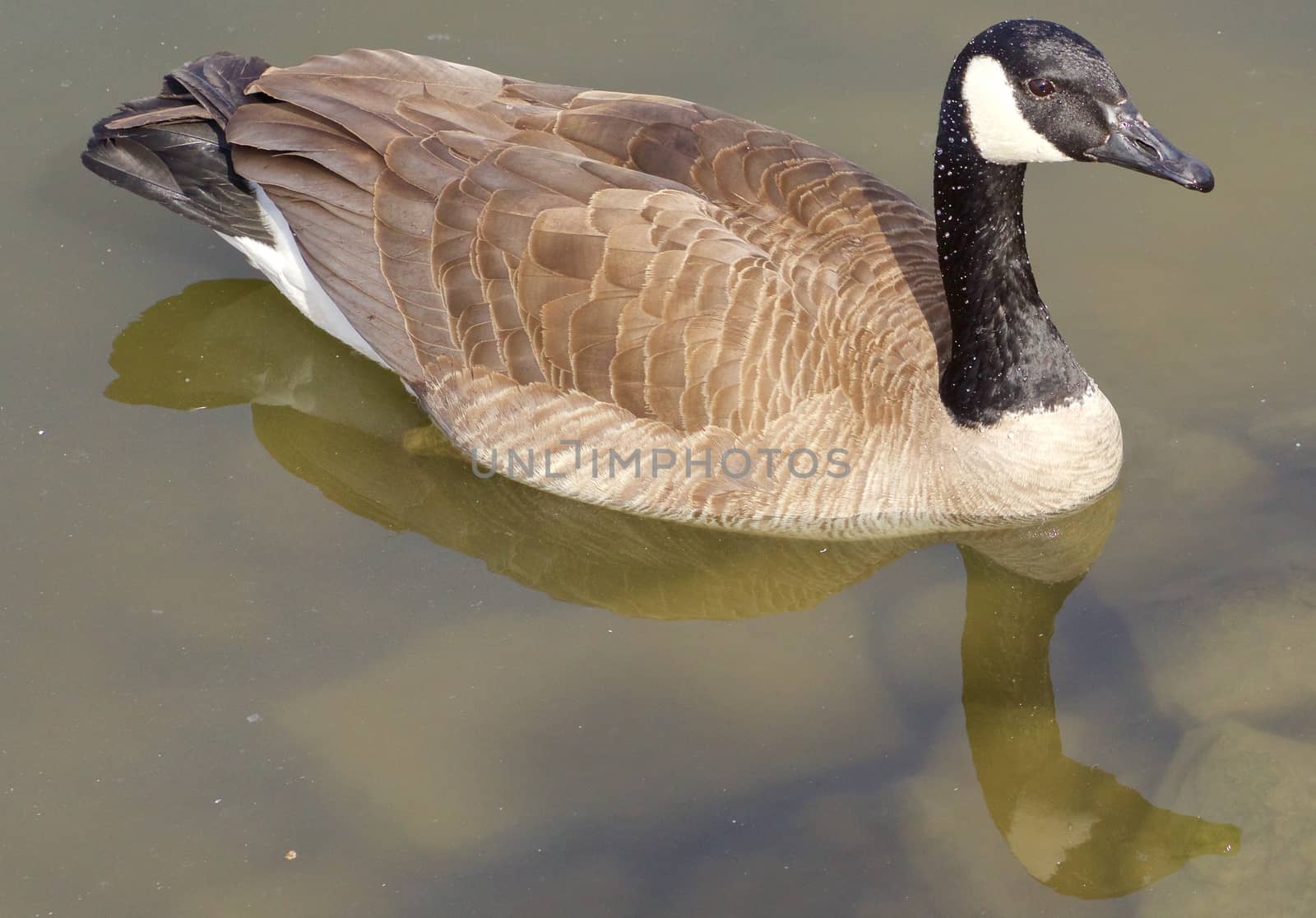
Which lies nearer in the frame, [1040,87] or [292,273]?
[1040,87]

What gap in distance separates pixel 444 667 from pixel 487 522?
85 cm

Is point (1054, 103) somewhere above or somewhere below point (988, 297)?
above

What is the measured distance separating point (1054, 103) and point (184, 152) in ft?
13.1

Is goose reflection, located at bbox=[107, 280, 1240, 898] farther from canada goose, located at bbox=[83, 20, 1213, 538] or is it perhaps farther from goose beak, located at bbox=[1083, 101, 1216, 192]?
goose beak, located at bbox=[1083, 101, 1216, 192]

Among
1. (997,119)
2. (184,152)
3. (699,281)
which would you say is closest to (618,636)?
(699,281)

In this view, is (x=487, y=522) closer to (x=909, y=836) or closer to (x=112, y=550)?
(x=112, y=550)

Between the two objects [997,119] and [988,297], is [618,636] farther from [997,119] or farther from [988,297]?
[997,119]

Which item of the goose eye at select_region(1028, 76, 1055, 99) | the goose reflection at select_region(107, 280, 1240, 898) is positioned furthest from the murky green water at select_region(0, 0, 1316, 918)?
the goose eye at select_region(1028, 76, 1055, 99)

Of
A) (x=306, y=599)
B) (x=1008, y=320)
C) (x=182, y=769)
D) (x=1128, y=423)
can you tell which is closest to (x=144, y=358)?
(x=306, y=599)

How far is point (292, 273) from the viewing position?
7.01m

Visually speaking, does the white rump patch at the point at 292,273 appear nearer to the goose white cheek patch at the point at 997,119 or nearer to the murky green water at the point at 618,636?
the murky green water at the point at 618,636

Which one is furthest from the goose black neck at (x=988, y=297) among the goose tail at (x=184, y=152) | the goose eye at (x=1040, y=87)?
the goose tail at (x=184, y=152)

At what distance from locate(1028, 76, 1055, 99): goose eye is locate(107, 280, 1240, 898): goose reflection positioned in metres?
2.01

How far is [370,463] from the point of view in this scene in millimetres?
6863
